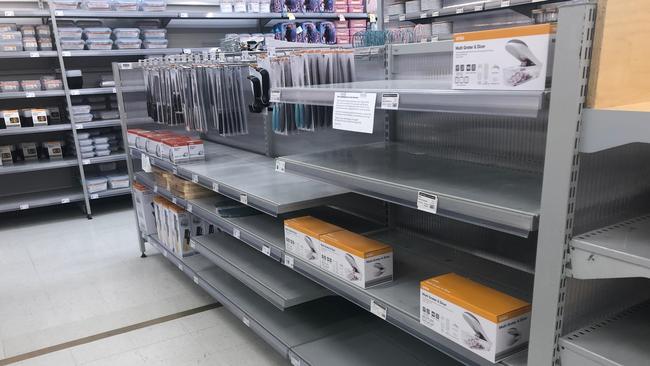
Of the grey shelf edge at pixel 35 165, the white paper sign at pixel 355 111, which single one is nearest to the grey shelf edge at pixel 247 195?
the white paper sign at pixel 355 111

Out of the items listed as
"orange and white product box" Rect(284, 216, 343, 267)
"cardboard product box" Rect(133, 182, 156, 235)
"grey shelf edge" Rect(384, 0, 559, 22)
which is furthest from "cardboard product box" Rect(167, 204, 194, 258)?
"grey shelf edge" Rect(384, 0, 559, 22)

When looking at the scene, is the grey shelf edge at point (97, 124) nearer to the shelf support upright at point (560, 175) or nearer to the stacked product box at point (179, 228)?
the stacked product box at point (179, 228)

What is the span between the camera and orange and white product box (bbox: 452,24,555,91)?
3.42 ft

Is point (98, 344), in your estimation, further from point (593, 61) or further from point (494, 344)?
point (593, 61)

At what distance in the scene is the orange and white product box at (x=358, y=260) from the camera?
1700 mm

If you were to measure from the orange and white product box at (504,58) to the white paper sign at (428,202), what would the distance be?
0.31 metres

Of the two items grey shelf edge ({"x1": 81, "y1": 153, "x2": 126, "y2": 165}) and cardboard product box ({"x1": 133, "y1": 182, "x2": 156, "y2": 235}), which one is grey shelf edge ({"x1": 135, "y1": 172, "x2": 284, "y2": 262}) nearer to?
cardboard product box ({"x1": 133, "y1": 182, "x2": 156, "y2": 235})

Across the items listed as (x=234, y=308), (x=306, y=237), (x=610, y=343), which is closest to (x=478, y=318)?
(x=610, y=343)

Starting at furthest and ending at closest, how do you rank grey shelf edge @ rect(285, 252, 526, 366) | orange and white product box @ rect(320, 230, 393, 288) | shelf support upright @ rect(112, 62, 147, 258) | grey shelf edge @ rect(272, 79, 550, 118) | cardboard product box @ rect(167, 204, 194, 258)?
shelf support upright @ rect(112, 62, 147, 258) < cardboard product box @ rect(167, 204, 194, 258) < orange and white product box @ rect(320, 230, 393, 288) < grey shelf edge @ rect(285, 252, 526, 366) < grey shelf edge @ rect(272, 79, 550, 118)

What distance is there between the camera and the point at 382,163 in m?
1.86

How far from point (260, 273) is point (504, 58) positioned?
1.72 m

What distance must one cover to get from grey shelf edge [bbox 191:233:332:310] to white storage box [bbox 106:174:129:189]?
2767 mm

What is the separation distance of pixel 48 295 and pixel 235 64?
2138mm

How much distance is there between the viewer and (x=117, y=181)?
5414mm
